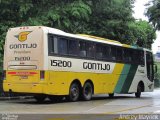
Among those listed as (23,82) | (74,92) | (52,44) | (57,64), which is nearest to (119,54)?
(74,92)

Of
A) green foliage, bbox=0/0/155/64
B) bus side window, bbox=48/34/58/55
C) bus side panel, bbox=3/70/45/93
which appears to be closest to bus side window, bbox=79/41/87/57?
bus side window, bbox=48/34/58/55

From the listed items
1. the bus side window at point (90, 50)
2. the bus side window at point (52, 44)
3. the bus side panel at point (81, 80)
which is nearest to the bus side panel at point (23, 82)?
the bus side panel at point (81, 80)

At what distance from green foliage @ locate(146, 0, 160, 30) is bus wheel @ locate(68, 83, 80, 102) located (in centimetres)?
690

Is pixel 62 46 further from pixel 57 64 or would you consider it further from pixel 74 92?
pixel 74 92

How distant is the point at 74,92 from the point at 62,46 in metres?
2.57

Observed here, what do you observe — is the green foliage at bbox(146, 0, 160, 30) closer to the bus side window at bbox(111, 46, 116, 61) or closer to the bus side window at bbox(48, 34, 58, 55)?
the bus side window at bbox(111, 46, 116, 61)

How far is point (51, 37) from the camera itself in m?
22.4

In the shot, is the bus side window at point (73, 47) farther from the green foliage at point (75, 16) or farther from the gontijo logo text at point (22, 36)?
the green foliage at point (75, 16)

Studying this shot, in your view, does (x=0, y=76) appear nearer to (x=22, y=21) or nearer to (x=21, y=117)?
(x=22, y=21)

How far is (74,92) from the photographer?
79.1 feet

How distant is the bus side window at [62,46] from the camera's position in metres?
22.9

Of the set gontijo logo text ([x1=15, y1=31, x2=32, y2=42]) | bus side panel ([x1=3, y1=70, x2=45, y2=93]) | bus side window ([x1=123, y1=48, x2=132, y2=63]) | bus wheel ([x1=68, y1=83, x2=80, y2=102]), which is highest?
gontijo logo text ([x1=15, y1=31, x2=32, y2=42])

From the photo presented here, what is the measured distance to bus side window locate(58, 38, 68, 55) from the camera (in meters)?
22.9

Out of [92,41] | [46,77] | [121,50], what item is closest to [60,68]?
[46,77]
